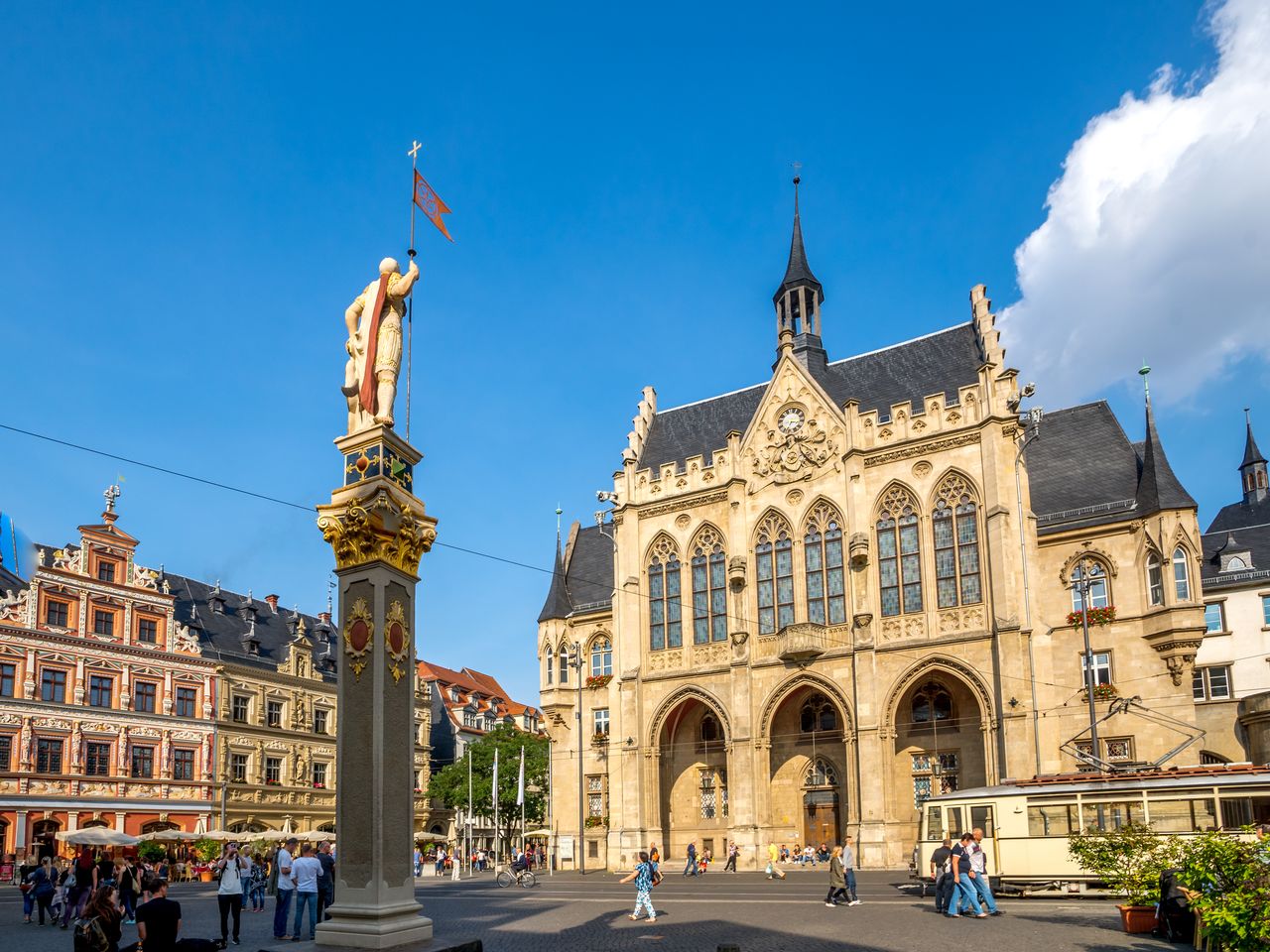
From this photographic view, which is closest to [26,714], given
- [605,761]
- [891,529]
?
[605,761]

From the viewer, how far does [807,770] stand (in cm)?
4338

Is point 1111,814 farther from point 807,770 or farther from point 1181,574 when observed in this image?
point 807,770

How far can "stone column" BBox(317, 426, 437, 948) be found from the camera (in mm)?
11156

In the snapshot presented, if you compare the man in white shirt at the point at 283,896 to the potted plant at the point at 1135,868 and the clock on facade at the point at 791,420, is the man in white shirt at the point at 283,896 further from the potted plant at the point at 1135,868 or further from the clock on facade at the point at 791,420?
the clock on facade at the point at 791,420

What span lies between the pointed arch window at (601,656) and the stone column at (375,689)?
38780 mm

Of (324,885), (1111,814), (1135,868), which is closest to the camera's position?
(1135,868)

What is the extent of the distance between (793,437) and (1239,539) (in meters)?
19.0

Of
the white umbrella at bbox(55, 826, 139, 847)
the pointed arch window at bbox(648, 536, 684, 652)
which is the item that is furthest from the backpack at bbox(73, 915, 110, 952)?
the pointed arch window at bbox(648, 536, 684, 652)

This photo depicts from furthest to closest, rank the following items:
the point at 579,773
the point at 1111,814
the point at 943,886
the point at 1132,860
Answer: the point at 579,773
the point at 1111,814
the point at 943,886
the point at 1132,860

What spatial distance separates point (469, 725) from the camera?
87.9 metres

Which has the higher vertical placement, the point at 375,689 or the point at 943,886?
the point at 375,689

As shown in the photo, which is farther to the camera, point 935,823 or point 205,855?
point 205,855

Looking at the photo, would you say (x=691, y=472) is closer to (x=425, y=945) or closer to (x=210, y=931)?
(x=210, y=931)

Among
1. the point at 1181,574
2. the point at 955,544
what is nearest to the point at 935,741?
the point at 955,544
